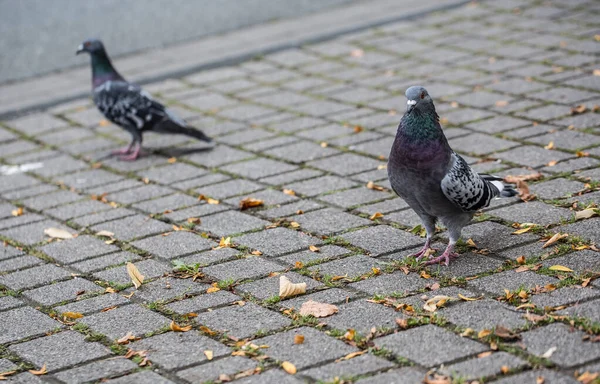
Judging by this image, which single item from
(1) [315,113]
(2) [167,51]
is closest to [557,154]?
(1) [315,113]

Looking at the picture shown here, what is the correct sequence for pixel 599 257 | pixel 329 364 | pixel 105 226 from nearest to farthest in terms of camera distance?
1. pixel 329 364
2. pixel 599 257
3. pixel 105 226

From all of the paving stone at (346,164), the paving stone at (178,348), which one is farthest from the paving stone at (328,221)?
the paving stone at (178,348)

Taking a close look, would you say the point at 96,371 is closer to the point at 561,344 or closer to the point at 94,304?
the point at 94,304

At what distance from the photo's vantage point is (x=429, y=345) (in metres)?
3.55

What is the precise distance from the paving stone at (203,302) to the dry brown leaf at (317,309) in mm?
356

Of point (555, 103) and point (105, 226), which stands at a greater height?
point (555, 103)

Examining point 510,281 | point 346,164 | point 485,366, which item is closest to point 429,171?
point 510,281

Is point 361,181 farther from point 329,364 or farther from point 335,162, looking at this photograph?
point 329,364

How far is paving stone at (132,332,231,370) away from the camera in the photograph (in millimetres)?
3611

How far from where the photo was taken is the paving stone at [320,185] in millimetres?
5520

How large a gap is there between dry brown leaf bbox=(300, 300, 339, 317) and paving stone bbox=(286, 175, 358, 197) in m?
1.54

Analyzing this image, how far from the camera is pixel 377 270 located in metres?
4.32

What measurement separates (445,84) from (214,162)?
214 centimetres

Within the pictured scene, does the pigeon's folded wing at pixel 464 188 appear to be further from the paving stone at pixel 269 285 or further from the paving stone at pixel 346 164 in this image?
the paving stone at pixel 346 164
